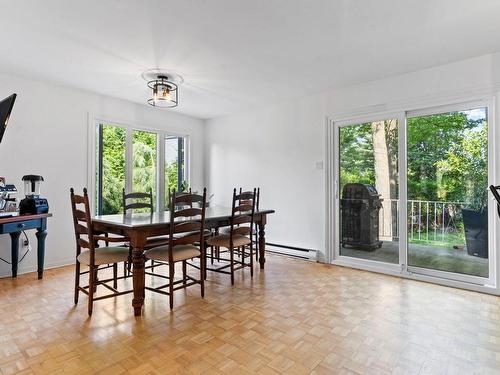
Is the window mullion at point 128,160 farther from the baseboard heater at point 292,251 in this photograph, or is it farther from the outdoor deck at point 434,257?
the outdoor deck at point 434,257

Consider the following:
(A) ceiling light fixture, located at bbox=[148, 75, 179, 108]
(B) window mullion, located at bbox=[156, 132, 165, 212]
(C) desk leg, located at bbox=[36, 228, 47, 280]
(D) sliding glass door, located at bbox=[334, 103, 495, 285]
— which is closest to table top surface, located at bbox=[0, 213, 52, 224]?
(C) desk leg, located at bbox=[36, 228, 47, 280]

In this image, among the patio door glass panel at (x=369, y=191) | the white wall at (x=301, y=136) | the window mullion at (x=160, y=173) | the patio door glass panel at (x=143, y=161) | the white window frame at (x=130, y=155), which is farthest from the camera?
the window mullion at (x=160, y=173)

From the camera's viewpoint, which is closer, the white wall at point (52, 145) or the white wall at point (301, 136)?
the white wall at point (301, 136)

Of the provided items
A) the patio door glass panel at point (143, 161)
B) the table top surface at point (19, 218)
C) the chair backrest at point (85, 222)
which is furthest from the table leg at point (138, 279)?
the patio door glass panel at point (143, 161)

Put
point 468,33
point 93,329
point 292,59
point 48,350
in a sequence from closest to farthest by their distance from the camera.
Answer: point 48,350 < point 93,329 < point 468,33 < point 292,59

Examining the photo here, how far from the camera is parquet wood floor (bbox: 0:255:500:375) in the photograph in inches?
70.1

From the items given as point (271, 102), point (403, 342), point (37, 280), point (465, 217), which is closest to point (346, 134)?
point (271, 102)

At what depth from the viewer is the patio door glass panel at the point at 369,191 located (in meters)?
3.67

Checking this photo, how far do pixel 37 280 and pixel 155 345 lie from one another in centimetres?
219

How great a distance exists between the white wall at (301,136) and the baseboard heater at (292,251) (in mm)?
92

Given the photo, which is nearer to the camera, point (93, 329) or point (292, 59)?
point (93, 329)

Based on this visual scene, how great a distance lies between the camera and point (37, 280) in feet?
10.9

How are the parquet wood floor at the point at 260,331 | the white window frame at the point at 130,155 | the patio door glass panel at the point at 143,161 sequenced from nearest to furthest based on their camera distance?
the parquet wood floor at the point at 260,331, the white window frame at the point at 130,155, the patio door glass panel at the point at 143,161

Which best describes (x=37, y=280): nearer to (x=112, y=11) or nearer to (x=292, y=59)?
(x=112, y=11)
